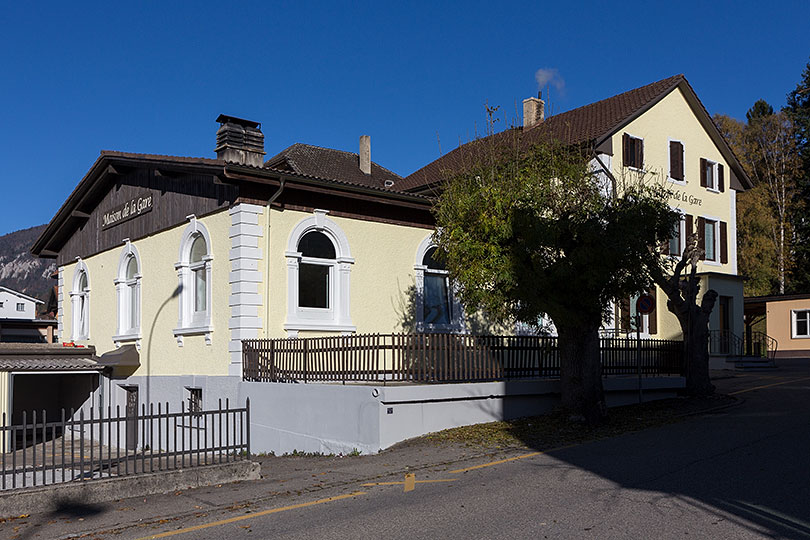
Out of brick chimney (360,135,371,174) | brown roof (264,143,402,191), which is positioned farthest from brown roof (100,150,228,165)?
brick chimney (360,135,371,174)

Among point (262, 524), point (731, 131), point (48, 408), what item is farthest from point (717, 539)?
point (731, 131)

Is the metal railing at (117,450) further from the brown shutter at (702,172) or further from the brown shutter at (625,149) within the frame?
the brown shutter at (702,172)

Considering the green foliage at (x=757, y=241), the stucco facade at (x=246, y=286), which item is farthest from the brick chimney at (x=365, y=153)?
the green foliage at (x=757, y=241)

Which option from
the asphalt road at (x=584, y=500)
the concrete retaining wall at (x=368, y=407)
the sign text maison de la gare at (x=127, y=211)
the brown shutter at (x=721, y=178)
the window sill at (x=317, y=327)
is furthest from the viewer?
the brown shutter at (x=721, y=178)

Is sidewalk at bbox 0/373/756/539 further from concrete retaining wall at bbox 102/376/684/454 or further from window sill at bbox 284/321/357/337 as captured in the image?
window sill at bbox 284/321/357/337

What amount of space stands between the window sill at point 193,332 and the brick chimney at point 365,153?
20.5m

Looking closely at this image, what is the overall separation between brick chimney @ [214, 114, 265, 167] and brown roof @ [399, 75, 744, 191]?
718 centimetres

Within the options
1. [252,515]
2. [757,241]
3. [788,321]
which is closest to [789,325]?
[788,321]

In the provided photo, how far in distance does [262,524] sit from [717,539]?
14.3 ft

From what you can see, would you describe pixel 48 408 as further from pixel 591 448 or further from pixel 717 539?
pixel 717 539

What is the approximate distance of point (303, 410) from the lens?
49.2ft

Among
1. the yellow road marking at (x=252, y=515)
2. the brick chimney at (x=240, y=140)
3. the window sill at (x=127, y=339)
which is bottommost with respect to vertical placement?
the yellow road marking at (x=252, y=515)

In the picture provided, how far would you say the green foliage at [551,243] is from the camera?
13.7 meters

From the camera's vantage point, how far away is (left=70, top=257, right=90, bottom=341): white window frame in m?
25.6
